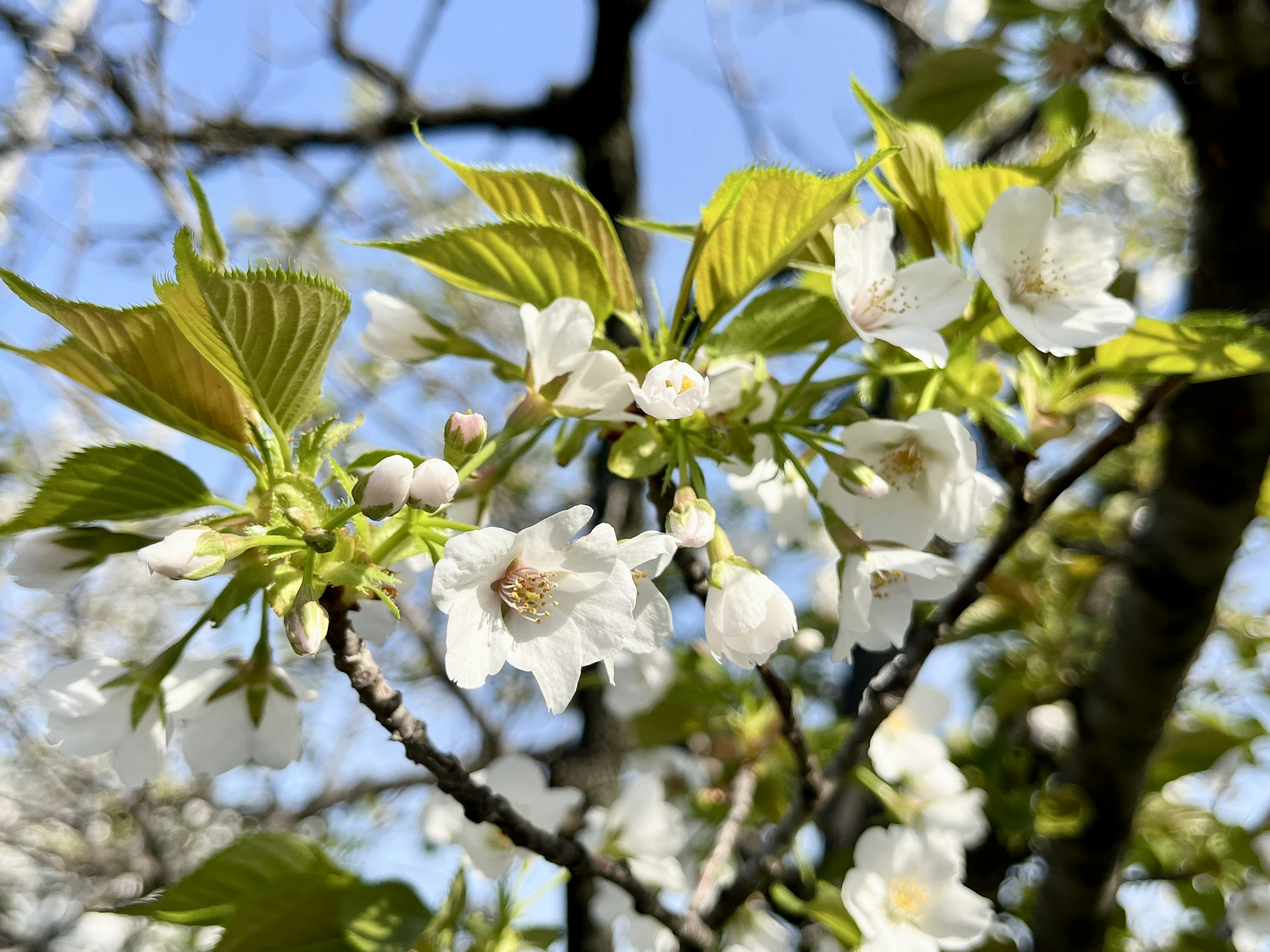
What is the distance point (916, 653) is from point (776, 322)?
38cm

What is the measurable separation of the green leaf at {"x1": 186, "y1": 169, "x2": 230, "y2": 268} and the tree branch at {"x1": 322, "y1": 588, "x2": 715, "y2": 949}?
0.86 feet

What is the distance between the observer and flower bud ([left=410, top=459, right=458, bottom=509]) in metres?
0.54

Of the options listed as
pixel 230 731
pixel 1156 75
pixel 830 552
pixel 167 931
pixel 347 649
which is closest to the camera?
pixel 347 649

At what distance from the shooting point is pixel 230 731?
2.37ft

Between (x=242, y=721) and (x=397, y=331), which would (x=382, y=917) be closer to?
(x=242, y=721)

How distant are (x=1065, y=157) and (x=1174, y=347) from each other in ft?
0.59

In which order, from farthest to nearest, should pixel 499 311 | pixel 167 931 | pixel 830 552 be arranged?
pixel 499 311 < pixel 167 931 < pixel 830 552

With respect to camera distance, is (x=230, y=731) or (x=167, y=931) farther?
(x=167, y=931)

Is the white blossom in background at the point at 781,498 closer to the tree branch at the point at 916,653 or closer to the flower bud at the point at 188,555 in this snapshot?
the tree branch at the point at 916,653

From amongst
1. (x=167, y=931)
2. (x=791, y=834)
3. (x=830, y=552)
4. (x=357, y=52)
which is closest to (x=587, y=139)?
(x=357, y=52)

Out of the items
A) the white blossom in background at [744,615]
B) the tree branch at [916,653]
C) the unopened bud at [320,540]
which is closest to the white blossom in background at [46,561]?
the unopened bud at [320,540]

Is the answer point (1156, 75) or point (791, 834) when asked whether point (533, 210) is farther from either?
point (1156, 75)

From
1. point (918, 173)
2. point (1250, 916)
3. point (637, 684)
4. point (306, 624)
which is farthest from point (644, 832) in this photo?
point (1250, 916)

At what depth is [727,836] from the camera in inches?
44.9
